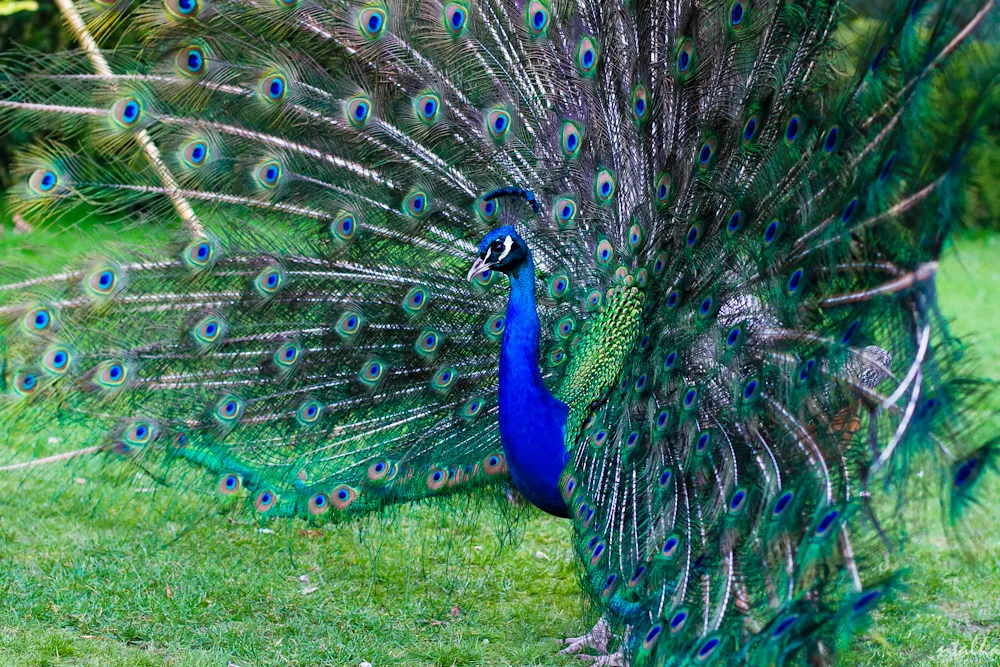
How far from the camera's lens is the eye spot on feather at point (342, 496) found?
331 centimetres

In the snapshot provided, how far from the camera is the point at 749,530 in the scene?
2.40 m

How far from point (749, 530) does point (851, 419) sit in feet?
1.12

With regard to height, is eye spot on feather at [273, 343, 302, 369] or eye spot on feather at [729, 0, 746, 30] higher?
eye spot on feather at [729, 0, 746, 30]

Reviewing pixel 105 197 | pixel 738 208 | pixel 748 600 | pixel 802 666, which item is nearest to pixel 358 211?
pixel 105 197

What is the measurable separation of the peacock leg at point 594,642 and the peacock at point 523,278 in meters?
0.01

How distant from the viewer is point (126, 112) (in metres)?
2.95

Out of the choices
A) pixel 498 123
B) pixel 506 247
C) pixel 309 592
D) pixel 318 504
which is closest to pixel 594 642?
pixel 318 504

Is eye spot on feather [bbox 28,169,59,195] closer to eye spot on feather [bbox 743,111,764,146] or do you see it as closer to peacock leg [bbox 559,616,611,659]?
eye spot on feather [bbox 743,111,764,146]

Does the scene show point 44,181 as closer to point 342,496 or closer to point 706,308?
point 342,496

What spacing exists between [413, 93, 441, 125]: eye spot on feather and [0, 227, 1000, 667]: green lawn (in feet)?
3.54

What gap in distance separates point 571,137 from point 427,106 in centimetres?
45

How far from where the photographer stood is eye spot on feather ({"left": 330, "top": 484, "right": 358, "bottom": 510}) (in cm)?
331

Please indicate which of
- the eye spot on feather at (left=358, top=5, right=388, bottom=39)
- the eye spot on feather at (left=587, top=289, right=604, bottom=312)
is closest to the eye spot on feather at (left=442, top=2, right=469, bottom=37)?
the eye spot on feather at (left=358, top=5, right=388, bottom=39)

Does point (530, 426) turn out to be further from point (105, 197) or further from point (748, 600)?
point (105, 197)
